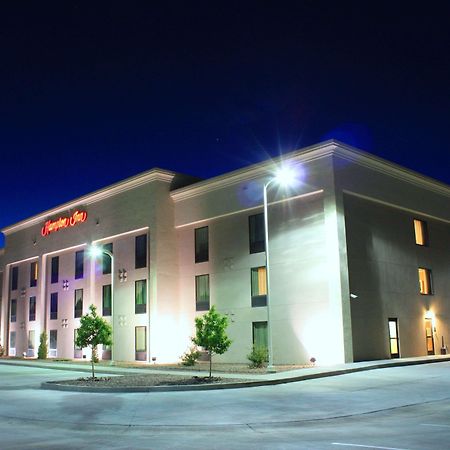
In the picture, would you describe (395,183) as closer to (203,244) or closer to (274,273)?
(274,273)

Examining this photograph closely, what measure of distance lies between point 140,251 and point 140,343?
606cm

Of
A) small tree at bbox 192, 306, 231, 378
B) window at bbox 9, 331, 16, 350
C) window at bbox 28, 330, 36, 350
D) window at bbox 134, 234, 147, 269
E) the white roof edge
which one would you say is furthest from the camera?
window at bbox 9, 331, 16, 350

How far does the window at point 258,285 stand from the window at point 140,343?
8.51 m

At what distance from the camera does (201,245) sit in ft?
119

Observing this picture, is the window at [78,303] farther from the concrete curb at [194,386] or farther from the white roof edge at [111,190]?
the concrete curb at [194,386]

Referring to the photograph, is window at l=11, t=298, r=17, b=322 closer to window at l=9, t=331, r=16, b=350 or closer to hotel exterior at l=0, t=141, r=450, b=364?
window at l=9, t=331, r=16, b=350

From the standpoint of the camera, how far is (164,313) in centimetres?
3638

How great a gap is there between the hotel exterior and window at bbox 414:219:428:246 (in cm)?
7

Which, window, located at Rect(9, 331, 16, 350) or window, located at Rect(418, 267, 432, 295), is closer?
window, located at Rect(418, 267, 432, 295)

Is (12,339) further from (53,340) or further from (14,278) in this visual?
(53,340)

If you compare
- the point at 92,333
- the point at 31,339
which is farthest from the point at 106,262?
the point at 92,333

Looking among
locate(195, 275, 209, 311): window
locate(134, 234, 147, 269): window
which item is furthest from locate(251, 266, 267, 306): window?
locate(134, 234, 147, 269): window

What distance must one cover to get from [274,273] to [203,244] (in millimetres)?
6674

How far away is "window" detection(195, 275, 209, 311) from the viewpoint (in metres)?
35.7
